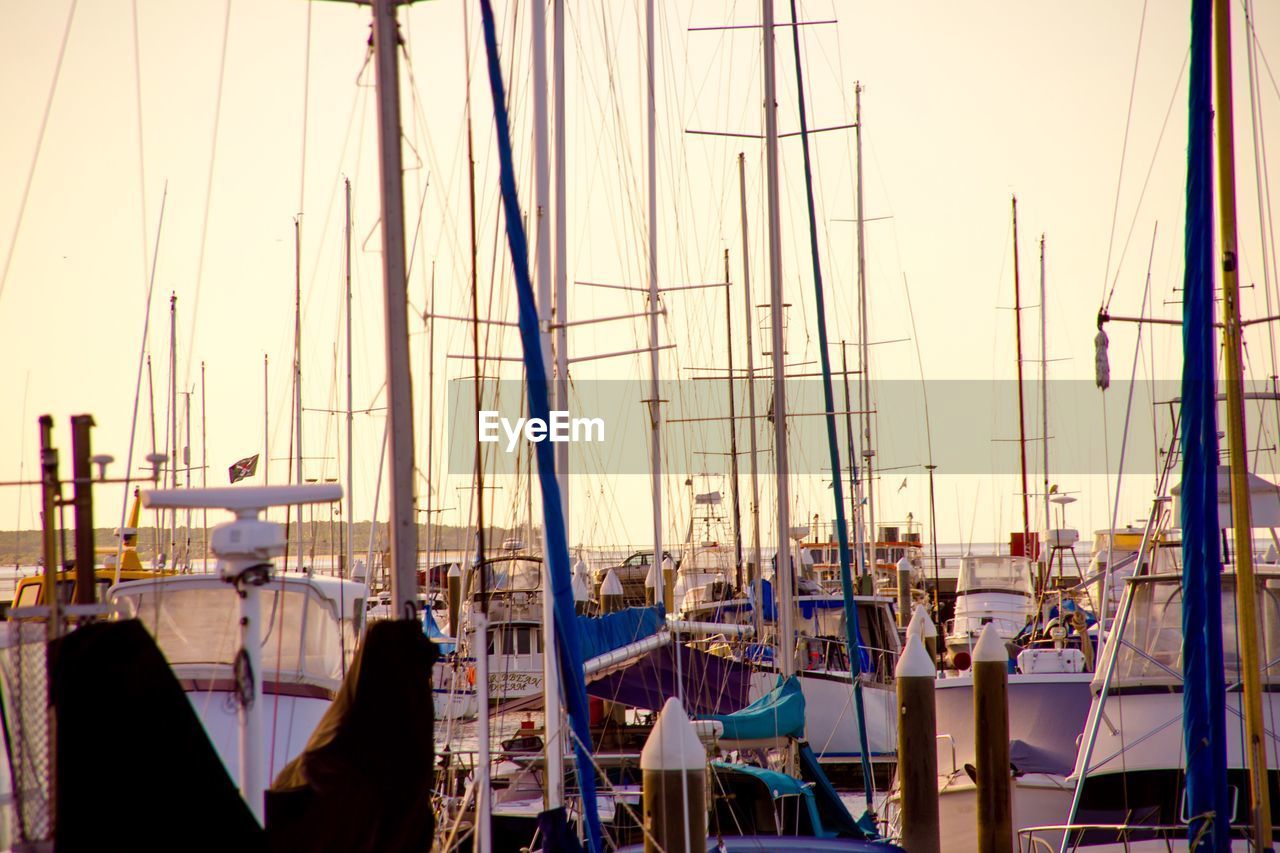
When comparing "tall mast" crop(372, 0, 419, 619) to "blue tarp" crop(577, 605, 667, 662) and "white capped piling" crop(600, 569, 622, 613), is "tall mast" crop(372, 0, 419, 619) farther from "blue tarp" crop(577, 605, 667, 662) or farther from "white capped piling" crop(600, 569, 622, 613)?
"white capped piling" crop(600, 569, 622, 613)

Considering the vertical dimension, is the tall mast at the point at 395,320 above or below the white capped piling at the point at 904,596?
above

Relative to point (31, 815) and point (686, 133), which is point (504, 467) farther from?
point (686, 133)

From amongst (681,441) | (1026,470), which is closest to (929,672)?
(681,441)

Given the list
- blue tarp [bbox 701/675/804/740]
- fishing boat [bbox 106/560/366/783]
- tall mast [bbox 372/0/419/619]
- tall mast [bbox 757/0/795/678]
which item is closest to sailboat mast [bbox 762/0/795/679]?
tall mast [bbox 757/0/795/678]

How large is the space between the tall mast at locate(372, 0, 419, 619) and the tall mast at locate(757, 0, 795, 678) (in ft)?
29.9

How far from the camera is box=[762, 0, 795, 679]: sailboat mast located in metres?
15.2

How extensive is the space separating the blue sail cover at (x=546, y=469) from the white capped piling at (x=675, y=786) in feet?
2.42

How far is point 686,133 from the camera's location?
20266 mm

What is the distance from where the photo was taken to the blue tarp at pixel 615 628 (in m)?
13.7

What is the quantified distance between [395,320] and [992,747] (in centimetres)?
760

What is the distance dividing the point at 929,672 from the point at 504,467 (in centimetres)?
437

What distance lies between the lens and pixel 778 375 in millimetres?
16109

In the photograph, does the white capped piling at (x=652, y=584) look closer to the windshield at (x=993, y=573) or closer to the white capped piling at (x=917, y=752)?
the white capped piling at (x=917, y=752)

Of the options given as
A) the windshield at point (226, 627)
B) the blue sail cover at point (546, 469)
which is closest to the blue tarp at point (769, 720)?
the windshield at point (226, 627)
